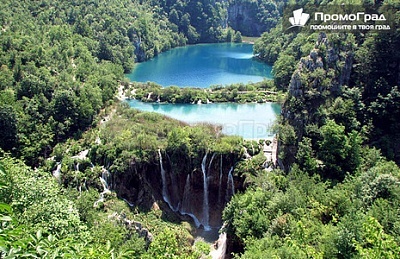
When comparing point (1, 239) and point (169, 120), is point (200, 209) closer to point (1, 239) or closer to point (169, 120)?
point (169, 120)

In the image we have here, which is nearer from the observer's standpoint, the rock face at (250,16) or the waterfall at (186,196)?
the waterfall at (186,196)

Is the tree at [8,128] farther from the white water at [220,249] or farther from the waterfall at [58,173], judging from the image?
the white water at [220,249]

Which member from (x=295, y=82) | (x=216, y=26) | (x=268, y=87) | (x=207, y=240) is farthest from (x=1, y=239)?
(x=216, y=26)

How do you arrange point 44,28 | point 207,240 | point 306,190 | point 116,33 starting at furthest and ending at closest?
point 116,33 < point 44,28 < point 207,240 < point 306,190

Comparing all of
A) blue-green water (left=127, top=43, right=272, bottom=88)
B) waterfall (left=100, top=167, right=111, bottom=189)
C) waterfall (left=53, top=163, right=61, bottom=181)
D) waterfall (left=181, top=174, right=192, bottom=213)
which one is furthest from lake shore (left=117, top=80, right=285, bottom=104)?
waterfall (left=100, top=167, right=111, bottom=189)

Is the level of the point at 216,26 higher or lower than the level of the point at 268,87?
higher

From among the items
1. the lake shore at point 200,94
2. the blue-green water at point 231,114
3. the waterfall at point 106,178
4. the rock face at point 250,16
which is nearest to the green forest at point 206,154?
the waterfall at point 106,178

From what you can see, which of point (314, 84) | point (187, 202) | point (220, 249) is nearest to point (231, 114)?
point (314, 84)
